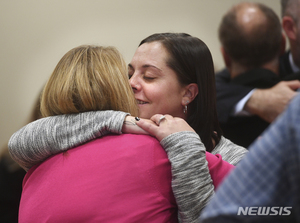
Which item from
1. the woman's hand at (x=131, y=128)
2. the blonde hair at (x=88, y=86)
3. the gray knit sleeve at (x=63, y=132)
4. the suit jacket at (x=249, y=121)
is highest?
the blonde hair at (x=88, y=86)

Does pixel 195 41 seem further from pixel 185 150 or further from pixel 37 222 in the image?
pixel 37 222

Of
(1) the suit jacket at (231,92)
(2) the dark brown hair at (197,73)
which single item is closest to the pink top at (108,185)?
(2) the dark brown hair at (197,73)

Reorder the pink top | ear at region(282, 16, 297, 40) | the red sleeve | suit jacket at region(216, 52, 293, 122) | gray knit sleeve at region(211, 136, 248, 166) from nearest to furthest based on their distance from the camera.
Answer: the pink top → the red sleeve → gray knit sleeve at region(211, 136, 248, 166) → ear at region(282, 16, 297, 40) → suit jacket at region(216, 52, 293, 122)

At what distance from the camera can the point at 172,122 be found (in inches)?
39.8

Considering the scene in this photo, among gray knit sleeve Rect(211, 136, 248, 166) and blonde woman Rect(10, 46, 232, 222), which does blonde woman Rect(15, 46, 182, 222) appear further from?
gray knit sleeve Rect(211, 136, 248, 166)

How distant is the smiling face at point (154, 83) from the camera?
1312 millimetres

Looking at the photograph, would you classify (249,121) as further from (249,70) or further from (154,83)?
(154,83)

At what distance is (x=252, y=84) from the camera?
166 centimetres

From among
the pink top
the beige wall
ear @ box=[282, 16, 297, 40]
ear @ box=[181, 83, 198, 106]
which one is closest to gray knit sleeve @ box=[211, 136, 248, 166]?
ear @ box=[181, 83, 198, 106]

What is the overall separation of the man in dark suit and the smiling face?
0.42m

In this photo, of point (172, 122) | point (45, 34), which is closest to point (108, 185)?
point (172, 122)

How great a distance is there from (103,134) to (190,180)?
0.28 m

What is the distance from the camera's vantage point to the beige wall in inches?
81.1

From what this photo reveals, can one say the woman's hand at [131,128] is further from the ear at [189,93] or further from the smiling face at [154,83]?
the ear at [189,93]
